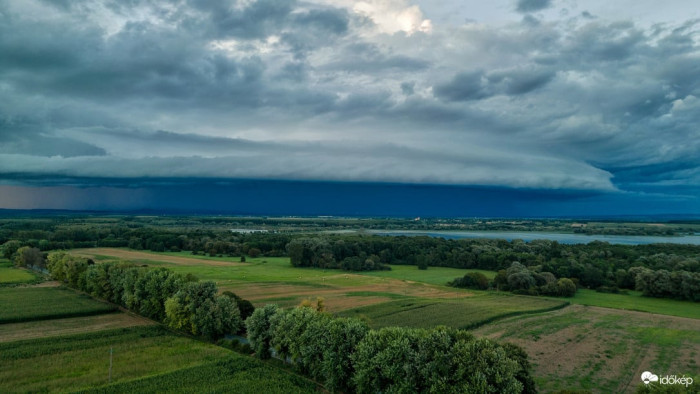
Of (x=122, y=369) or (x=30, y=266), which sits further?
(x=30, y=266)

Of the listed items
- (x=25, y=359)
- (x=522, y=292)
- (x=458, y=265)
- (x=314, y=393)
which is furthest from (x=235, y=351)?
(x=458, y=265)

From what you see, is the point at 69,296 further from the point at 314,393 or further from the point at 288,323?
the point at 314,393

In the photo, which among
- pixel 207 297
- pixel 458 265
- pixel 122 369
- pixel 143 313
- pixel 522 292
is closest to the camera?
pixel 122 369

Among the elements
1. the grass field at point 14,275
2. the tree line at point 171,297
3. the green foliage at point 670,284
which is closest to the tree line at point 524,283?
the green foliage at point 670,284

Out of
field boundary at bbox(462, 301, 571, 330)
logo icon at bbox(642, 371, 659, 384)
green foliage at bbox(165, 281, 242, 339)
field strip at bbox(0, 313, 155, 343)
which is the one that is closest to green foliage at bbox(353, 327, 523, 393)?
logo icon at bbox(642, 371, 659, 384)

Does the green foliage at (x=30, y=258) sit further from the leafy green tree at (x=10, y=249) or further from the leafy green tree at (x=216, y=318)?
the leafy green tree at (x=216, y=318)

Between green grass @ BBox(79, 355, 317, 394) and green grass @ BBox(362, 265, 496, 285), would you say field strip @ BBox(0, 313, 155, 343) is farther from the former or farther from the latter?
green grass @ BBox(362, 265, 496, 285)

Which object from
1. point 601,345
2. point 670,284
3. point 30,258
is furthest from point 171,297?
point 670,284
